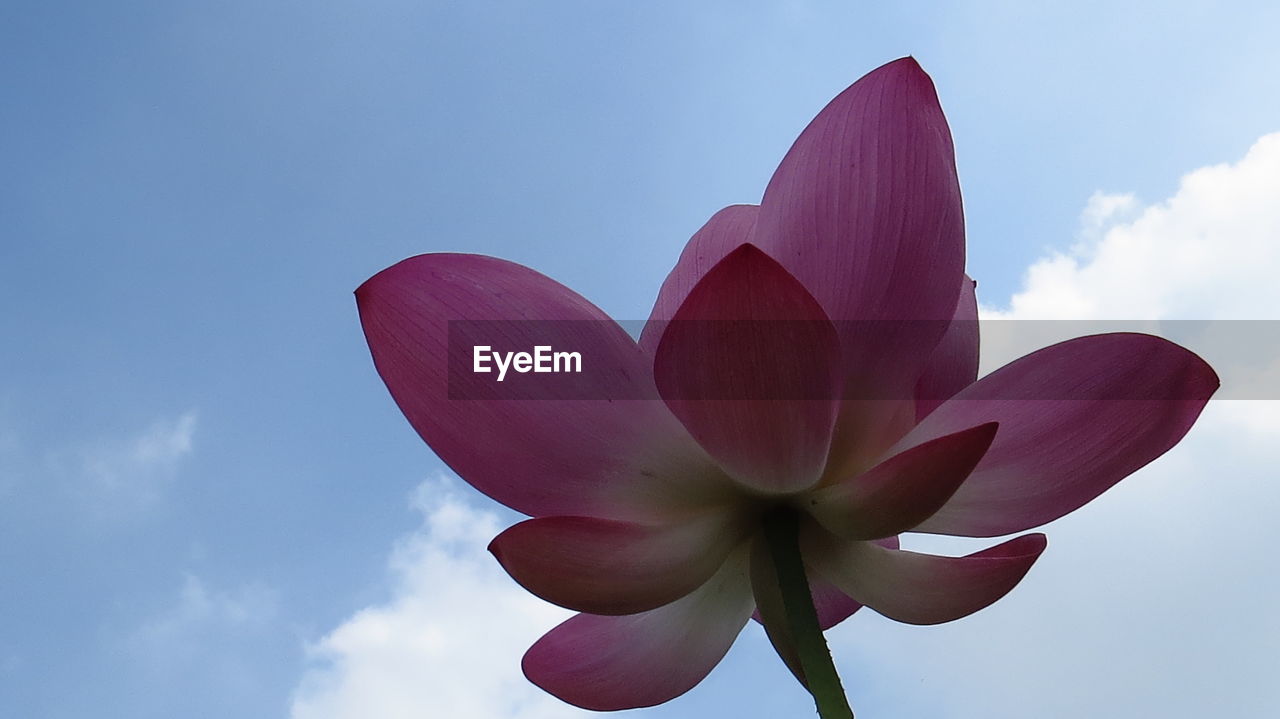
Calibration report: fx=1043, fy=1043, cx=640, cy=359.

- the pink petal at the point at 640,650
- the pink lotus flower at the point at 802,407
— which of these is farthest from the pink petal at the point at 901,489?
the pink petal at the point at 640,650

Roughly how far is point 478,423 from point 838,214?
0.77ft

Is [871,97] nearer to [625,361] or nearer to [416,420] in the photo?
[625,361]

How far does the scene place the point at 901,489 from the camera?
56 centimetres

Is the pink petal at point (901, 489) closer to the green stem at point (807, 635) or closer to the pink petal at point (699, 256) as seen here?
the green stem at point (807, 635)

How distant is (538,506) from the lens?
1.98 ft

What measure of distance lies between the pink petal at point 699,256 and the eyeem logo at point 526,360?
17cm

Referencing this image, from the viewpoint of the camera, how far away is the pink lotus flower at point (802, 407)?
0.56m

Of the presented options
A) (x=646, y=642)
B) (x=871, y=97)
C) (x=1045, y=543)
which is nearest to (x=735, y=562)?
(x=646, y=642)

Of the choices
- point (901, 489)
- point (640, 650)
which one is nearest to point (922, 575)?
point (901, 489)

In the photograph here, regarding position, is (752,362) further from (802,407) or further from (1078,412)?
(1078,412)

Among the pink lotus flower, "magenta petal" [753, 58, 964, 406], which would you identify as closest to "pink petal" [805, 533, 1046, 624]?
the pink lotus flower

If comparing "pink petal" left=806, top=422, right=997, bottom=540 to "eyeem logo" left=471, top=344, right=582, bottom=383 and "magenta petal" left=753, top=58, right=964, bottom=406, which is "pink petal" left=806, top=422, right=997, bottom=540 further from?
"eyeem logo" left=471, top=344, right=582, bottom=383

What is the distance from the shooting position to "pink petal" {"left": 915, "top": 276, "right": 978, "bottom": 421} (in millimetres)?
667

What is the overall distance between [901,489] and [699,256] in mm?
279
